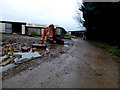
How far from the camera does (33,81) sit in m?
3.71

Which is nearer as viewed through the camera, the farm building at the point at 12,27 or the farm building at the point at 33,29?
the farm building at the point at 12,27

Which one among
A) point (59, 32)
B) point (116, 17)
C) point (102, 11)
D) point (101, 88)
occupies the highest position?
point (102, 11)

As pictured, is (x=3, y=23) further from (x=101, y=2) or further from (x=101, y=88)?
(x=101, y=88)

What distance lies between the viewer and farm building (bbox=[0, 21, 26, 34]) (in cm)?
2663

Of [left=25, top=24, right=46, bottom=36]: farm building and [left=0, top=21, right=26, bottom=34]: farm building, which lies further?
[left=25, top=24, right=46, bottom=36]: farm building

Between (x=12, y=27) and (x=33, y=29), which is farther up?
(x=12, y=27)

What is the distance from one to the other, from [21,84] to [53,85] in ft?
3.35

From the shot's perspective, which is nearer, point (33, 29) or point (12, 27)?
point (12, 27)

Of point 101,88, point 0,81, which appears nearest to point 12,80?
point 0,81

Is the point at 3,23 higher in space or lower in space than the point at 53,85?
higher

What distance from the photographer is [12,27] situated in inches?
1122

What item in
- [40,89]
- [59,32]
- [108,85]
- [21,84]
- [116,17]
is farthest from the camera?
[59,32]

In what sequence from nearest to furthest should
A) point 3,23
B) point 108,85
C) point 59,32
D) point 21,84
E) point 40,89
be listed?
1. point 40,89
2. point 21,84
3. point 108,85
4. point 59,32
5. point 3,23

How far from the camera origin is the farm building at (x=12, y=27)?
26630 millimetres
